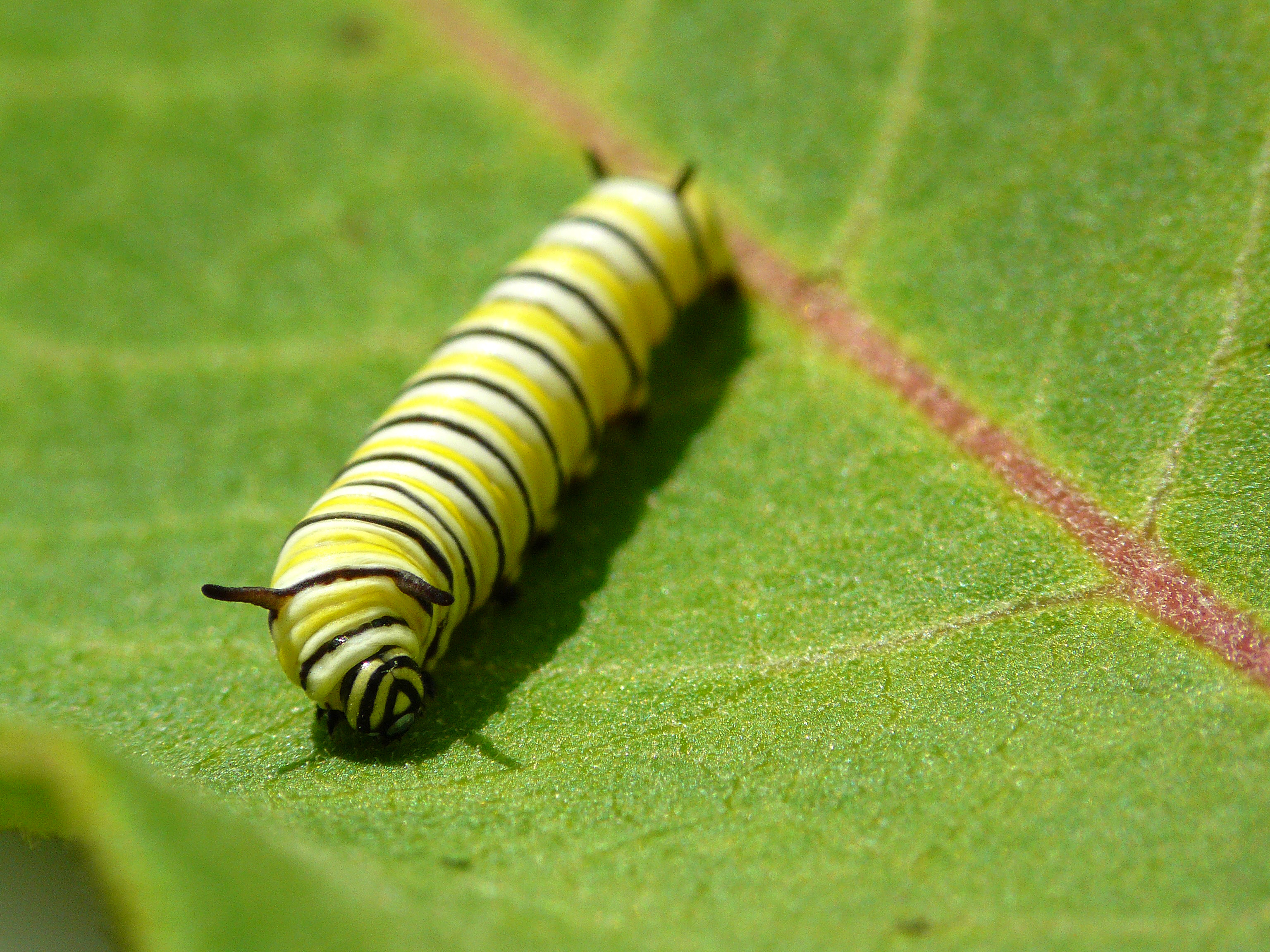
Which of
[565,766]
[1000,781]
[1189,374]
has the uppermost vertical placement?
[1189,374]

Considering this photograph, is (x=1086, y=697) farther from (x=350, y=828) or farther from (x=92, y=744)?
(x=92, y=744)

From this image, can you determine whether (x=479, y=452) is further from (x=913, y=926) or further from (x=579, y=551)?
(x=913, y=926)

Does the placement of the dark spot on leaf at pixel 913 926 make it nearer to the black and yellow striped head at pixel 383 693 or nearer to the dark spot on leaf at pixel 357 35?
the black and yellow striped head at pixel 383 693

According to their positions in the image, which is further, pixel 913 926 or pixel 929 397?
pixel 929 397

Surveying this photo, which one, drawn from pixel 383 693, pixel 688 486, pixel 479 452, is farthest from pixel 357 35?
pixel 383 693

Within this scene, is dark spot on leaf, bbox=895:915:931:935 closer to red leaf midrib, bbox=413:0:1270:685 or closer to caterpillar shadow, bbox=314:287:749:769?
red leaf midrib, bbox=413:0:1270:685

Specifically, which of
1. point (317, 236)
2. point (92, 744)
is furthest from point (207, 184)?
point (92, 744)

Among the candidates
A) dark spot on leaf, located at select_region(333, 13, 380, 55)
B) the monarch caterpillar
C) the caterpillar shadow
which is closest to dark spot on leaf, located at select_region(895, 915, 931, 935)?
the caterpillar shadow
